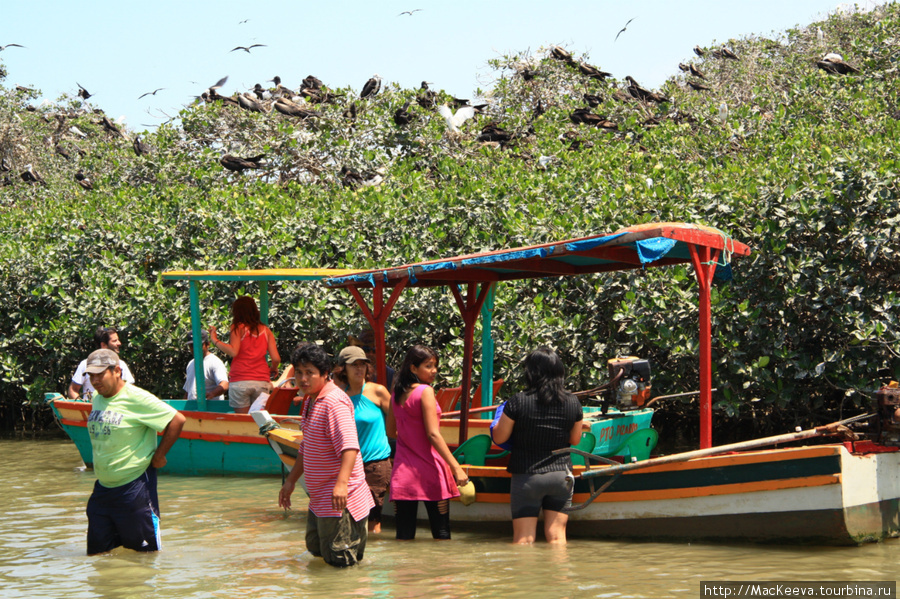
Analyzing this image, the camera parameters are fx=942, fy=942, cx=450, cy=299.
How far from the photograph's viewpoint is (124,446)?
5.80 meters

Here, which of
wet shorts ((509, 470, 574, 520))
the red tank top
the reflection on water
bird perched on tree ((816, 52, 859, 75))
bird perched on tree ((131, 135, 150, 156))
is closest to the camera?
the reflection on water

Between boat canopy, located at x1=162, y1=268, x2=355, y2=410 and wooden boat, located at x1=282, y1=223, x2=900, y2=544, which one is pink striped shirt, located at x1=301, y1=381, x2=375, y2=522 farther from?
boat canopy, located at x1=162, y1=268, x2=355, y2=410

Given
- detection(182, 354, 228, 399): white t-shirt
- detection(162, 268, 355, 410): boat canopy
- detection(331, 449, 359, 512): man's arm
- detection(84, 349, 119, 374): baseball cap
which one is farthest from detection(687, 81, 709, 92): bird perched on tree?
detection(84, 349, 119, 374): baseball cap

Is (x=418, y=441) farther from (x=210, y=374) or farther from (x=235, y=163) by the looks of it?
(x=235, y=163)

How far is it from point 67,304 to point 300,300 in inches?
163

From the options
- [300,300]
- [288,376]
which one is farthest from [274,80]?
[288,376]

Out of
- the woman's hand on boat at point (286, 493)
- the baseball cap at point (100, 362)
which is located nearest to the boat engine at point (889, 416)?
the woman's hand on boat at point (286, 493)

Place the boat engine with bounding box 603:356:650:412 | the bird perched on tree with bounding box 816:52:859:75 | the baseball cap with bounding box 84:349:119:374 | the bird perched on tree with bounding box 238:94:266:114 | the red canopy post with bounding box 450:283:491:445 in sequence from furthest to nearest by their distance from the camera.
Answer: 1. the bird perched on tree with bounding box 238:94:266:114
2. the bird perched on tree with bounding box 816:52:859:75
3. the red canopy post with bounding box 450:283:491:445
4. the boat engine with bounding box 603:356:650:412
5. the baseball cap with bounding box 84:349:119:374

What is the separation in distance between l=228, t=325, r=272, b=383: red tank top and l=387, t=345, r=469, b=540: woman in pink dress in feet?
12.4

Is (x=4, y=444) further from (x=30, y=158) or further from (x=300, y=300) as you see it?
(x=30, y=158)

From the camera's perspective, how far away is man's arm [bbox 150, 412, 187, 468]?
5.75 meters

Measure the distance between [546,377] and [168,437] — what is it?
2.38m

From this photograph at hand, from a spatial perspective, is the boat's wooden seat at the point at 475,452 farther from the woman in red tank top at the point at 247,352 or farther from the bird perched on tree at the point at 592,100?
the bird perched on tree at the point at 592,100

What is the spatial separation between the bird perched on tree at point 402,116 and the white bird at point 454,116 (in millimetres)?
638
